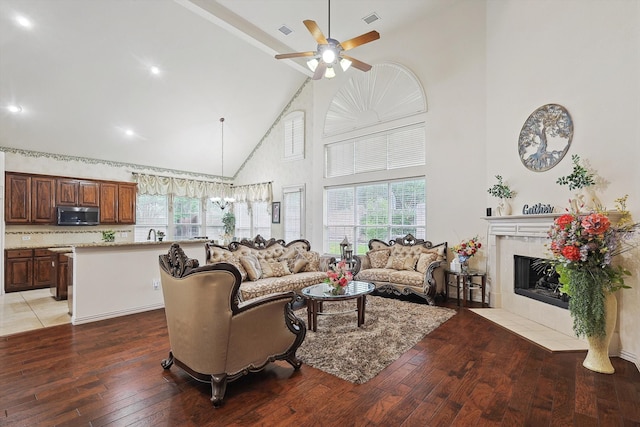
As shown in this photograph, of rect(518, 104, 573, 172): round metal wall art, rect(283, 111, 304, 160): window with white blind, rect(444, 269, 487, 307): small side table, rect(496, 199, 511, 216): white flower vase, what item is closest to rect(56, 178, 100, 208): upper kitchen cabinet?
rect(283, 111, 304, 160): window with white blind

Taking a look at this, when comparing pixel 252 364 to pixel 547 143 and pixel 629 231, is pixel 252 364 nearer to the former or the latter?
pixel 629 231

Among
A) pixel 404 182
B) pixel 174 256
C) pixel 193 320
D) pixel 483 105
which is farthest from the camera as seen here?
pixel 404 182

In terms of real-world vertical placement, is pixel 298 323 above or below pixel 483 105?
below

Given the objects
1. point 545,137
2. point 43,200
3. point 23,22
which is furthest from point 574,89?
point 43,200

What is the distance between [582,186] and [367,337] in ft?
9.50

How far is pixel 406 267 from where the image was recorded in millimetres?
5418

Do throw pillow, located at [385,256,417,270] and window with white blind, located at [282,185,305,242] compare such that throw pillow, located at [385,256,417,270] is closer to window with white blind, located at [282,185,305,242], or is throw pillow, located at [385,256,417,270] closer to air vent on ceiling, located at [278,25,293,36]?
window with white blind, located at [282,185,305,242]

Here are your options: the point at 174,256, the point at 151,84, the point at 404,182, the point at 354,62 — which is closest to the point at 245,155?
the point at 151,84

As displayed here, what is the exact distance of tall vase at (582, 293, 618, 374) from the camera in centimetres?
275

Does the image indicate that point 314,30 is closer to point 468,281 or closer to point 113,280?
point 113,280

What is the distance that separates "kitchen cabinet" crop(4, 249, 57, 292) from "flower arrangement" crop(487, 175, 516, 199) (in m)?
7.80

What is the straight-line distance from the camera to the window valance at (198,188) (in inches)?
320

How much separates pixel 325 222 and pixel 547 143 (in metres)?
4.52

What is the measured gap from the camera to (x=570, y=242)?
2850 millimetres
